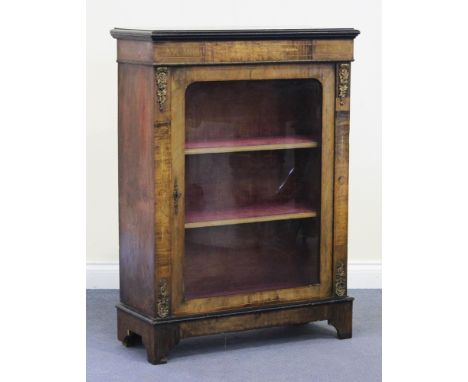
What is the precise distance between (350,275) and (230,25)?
1.21 meters

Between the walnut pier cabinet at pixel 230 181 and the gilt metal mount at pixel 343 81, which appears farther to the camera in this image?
the gilt metal mount at pixel 343 81

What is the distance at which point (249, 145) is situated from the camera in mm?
3340

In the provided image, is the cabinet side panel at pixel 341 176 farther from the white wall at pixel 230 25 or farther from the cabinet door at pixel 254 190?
the white wall at pixel 230 25

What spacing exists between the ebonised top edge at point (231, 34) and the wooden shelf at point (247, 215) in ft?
1.99

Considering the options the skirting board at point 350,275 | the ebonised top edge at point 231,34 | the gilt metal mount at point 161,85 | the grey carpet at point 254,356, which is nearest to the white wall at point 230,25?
the skirting board at point 350,275

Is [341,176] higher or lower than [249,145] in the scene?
lower

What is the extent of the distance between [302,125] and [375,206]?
96 cm

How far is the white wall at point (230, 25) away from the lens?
159 inches

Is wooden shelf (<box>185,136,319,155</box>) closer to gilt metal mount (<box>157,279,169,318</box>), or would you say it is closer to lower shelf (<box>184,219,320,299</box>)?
lower shelf (<box>184,219,320,299</box>)

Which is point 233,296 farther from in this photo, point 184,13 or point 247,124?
point 184,13

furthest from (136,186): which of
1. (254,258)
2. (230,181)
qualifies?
(254,258)

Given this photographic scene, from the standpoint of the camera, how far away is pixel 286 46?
3.26m

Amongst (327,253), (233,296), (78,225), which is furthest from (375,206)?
(78,225)

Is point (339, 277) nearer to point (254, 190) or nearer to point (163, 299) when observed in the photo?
point (254, 190)
